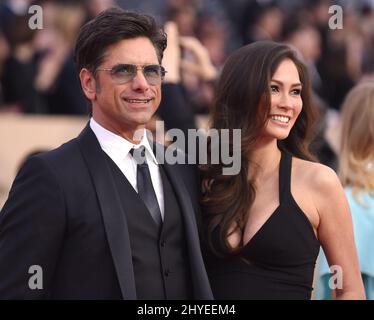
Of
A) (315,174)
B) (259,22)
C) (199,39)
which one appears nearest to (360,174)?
(315,174)

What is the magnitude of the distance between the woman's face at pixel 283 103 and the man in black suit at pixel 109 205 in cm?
52

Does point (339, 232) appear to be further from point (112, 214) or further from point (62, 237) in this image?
point (62, 237)

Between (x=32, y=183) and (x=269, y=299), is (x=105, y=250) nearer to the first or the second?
(x=32, y=183)

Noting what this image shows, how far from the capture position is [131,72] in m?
2.91

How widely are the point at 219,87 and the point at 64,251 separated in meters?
1.09

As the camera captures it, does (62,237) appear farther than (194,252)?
No

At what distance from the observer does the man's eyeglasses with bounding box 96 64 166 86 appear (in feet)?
9.51

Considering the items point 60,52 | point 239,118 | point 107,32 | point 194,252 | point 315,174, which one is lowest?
point 194,252

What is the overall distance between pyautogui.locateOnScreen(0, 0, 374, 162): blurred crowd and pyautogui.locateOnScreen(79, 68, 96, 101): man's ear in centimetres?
367

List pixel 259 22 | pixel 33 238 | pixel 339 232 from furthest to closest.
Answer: pixel 259 22
pixel 339 232
pixel 33 238

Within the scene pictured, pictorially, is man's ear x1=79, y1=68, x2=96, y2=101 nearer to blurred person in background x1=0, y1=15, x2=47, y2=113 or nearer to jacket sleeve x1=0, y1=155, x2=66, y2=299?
jacket sleeve x1=0, y1=155, x2=66, y2=299

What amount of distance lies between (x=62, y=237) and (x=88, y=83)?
0.57m

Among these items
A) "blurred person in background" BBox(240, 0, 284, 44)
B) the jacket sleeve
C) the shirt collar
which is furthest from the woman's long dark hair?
"blurred person in background" BBox(240, 0, 284, 44)

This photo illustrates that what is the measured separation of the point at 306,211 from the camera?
10.9 feet
